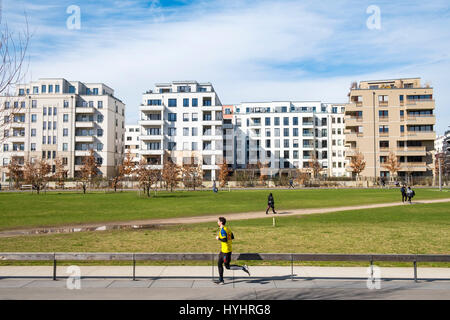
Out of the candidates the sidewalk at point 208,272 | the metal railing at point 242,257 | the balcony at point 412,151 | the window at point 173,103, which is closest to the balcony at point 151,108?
the window at point 173,103

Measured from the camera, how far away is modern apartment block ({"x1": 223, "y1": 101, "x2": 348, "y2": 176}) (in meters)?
97.8

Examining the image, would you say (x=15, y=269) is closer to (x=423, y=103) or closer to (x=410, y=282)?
(x=410, y=282)

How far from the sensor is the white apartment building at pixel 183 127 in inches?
3280

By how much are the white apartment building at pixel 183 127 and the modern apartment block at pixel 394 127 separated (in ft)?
101

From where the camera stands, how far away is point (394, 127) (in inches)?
3137

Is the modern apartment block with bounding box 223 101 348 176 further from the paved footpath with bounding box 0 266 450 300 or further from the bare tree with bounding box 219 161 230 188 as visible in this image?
the paved footpath with bounding box 0 266 450 300

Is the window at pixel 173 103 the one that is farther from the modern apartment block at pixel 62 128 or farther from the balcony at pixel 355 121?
the balcony at pixel 355 121

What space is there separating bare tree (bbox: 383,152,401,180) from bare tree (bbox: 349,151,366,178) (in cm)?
485

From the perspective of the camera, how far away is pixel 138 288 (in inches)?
366
